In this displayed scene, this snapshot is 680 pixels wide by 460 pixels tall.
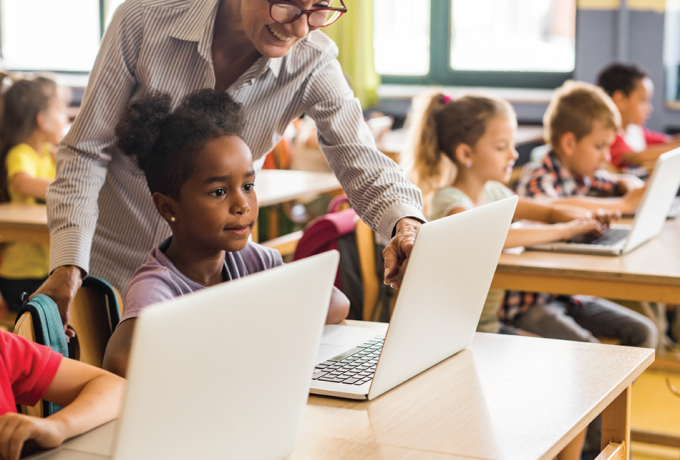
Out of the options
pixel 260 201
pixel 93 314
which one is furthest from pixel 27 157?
pixel 93 314

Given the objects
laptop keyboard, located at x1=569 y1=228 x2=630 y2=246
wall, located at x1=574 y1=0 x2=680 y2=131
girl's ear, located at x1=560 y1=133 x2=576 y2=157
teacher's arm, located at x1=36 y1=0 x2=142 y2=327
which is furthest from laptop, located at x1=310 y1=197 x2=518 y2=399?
wall, located at x1=574 y1=0 x2=680 y2=131

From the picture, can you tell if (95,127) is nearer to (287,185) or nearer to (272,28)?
(272,28)

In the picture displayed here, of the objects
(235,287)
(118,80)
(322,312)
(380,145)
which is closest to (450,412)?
(322,312)

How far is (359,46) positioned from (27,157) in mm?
3057

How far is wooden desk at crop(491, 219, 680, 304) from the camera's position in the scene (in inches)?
67.2

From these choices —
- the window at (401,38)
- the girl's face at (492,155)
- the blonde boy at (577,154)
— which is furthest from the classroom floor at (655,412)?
the window at (401,38)

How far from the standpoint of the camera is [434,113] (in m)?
2.23

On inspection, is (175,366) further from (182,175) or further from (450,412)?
(182,175)

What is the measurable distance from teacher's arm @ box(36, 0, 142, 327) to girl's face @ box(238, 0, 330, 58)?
0.24 metres

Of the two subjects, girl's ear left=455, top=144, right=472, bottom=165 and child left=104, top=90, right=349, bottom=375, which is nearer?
child left=104, top=90, right=349, bottom=375

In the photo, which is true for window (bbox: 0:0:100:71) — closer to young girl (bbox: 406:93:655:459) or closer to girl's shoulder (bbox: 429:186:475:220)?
young girl (bbox: 406:93:655:459)

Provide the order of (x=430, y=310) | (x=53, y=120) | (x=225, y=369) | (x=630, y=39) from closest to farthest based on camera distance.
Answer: (x=225, y=369), (x=430, y=310), (x=53, y=120), (x=630, y=39)

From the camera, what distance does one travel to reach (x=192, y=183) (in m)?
1.19

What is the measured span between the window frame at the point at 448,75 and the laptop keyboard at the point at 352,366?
4259 millimetres
